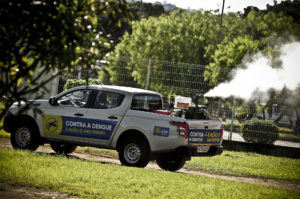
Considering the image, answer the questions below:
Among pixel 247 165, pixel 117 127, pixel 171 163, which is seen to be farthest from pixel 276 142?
pixel 117 127

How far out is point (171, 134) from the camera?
1130 centimetres

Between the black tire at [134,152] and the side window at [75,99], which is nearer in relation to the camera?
the black tire at [134,152]

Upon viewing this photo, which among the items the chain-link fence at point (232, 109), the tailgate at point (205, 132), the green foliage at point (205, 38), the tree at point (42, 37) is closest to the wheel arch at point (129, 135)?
the tailgate at point (205, 132)

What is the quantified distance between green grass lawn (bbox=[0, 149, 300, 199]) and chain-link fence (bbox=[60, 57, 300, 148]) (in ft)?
22.3

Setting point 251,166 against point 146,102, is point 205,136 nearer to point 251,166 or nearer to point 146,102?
point 146,102

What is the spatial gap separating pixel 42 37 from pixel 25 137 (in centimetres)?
834

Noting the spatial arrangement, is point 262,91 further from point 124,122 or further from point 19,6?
point 19,6

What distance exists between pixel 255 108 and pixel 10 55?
1429cm

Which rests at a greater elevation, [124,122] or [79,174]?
[124,122]

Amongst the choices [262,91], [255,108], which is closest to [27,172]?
[255,108]

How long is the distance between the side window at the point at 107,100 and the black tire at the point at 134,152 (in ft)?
2.84

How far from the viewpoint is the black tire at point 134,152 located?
37.9 ft

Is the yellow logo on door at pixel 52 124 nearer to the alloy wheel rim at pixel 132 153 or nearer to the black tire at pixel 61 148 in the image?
the black tire at pixel 61 148

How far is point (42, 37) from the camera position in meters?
4.78
